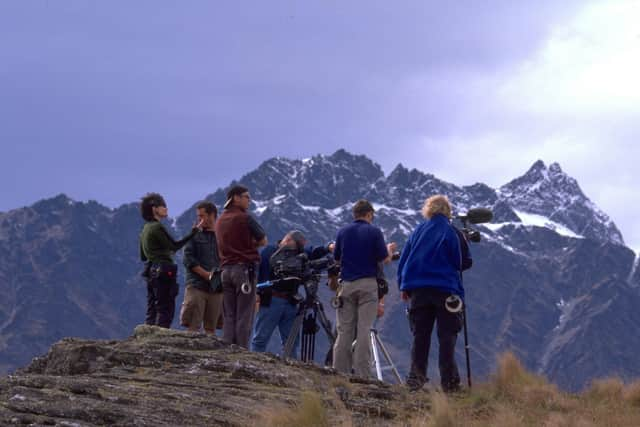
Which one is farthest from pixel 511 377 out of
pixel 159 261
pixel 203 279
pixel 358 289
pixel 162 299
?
pixel 159 261

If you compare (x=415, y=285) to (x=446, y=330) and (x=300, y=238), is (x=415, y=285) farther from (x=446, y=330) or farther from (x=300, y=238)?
(x=300, y=238)

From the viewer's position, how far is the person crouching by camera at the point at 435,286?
445 inches

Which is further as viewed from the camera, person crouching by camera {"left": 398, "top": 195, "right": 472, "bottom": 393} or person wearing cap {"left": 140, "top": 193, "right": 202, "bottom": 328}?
person wearing cap {"left": 140, "top": 193, "right": 202, "bottom": 328}

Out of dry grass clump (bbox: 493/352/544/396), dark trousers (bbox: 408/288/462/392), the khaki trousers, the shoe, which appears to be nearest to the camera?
the shoe

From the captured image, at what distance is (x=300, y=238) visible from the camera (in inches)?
563

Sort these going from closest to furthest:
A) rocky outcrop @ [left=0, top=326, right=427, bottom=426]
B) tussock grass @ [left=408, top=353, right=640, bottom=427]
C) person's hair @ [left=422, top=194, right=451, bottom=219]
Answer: rocky outcrop @ [left=0, top=326, right=427, bottom=426], tussock grass @ [left=408, top=353, right=640, bottom=427], person's hair @ [left=422, top=194, right=451, bottom=219]

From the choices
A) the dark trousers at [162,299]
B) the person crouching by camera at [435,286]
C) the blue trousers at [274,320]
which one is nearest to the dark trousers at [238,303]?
the dark trousers at [162,299]

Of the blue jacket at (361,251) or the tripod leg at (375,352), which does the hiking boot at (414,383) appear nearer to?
the tripod leg at (375,352)

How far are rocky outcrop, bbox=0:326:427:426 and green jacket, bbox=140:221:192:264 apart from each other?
5.84 ft

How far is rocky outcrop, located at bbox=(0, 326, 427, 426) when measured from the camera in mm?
8008

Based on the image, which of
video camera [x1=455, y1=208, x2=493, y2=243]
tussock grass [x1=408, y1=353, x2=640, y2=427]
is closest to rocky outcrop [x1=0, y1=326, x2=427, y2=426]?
tussock grass [x1=408, y1=353, x2=640, y2=427]

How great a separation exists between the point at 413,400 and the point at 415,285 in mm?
1745

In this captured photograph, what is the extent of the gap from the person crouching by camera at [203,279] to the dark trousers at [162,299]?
18 centimetres

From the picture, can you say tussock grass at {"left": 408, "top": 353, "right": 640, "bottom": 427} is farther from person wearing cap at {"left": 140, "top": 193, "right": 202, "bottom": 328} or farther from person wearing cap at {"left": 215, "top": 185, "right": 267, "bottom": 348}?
person wearing cap at {"left": 140, "top": 193, "right": 202, "bottom": 328}
